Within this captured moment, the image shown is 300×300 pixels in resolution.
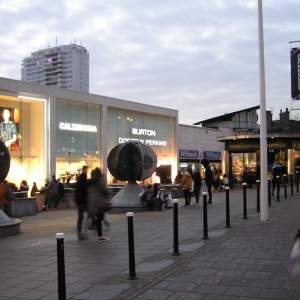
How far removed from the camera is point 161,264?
306 inches

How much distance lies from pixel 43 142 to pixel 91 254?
76.4ft

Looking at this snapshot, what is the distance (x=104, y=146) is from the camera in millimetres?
35625

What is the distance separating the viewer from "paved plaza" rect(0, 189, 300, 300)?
6.16m

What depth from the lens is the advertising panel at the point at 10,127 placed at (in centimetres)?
2916

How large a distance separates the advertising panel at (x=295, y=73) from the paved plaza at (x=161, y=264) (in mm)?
4482

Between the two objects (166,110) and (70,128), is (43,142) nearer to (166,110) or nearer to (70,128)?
(70,128)

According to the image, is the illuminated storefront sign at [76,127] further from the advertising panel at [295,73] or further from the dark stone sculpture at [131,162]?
the advertising panel at [295,73]

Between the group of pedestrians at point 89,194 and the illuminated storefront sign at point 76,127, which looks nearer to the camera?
the group of pedestrians at point 89,194

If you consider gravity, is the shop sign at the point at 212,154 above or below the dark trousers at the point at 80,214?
above

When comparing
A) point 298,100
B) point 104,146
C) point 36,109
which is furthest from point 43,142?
point 298,100

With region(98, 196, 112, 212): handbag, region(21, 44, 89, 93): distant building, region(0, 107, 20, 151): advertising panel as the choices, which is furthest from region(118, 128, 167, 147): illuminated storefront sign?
region(21, 44, 89, 93): distant building

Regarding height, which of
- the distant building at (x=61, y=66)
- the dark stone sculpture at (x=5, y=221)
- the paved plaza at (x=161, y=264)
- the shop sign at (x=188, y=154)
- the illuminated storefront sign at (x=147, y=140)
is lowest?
the paved plaza at (x=161, y=264)

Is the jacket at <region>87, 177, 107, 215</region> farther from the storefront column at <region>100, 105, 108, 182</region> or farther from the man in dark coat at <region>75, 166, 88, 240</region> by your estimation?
the storefront column at <region>100, 105, 108, 182</region>

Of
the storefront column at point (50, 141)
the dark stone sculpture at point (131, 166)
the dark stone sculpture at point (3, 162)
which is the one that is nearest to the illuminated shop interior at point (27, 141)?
the storefront column at point (50, 141)
